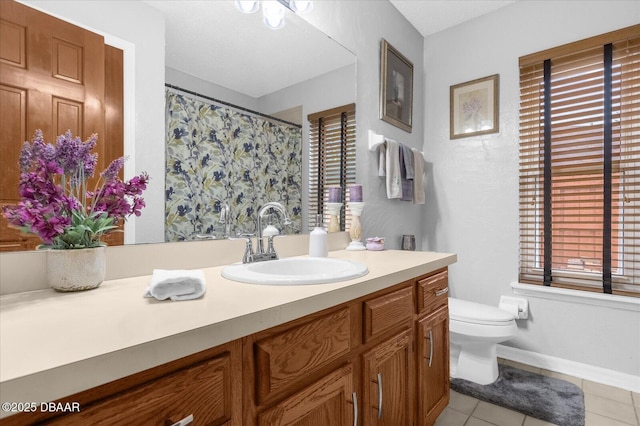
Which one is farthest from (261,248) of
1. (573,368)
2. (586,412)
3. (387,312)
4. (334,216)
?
(573,368)

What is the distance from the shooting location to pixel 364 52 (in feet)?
6.96

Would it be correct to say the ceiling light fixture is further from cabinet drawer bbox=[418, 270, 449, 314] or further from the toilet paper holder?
the toilet paper holder

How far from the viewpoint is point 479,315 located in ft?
6.48

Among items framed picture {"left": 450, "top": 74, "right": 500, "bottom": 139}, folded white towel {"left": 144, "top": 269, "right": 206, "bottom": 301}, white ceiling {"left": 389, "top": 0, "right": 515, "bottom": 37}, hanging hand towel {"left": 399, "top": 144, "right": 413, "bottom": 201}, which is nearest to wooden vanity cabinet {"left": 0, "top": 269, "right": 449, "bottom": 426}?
folded white towel {"left": 144, "top": 269, "right": 206, "bottom": 301}

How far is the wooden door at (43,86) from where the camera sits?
804 millimetres

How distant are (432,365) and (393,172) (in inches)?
46.7

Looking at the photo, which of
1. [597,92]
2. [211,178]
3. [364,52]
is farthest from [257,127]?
[597,92]

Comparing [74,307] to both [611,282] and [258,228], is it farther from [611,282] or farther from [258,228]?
[611,282]

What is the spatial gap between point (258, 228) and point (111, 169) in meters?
0.61

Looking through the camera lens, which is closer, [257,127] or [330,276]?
[330,276]

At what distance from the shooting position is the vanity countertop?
0.43 metres

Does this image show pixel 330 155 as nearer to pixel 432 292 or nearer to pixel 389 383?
pixel 432 292

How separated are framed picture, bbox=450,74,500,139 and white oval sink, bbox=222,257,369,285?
1858 millimetres

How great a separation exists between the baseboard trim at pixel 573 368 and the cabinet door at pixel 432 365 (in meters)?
1.06
